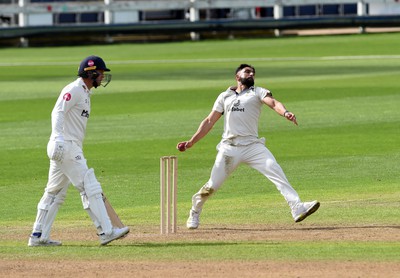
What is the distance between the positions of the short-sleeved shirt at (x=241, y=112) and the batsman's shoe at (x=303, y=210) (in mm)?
984

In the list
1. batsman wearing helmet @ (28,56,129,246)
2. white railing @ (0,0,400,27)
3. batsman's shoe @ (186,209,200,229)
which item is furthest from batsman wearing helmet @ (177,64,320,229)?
white railing @ (0,0,400,27)

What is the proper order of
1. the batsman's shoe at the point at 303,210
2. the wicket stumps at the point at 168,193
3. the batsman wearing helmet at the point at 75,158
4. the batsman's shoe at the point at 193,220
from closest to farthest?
the batsman wearing helmet at the point at 75,158 → the wicket stumps at the point at 168,193 → the batsman's shoe at the point at 303,210 → the batsman's shoe at the point at 193,220

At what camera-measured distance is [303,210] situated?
1430cm

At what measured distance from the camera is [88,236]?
14.3 meters

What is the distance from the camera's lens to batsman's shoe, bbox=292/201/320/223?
14.2m

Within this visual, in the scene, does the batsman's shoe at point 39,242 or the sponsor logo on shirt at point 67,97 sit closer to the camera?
the sponsor logo on shirt at point 67,97

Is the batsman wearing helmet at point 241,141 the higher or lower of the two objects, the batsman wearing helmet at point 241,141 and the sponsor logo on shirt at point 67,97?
the lower

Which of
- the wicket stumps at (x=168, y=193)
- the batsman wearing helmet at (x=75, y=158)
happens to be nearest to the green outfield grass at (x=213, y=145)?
the batsman wearing helmet at (x=75, y=158)

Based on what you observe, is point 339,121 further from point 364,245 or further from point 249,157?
point 364,245

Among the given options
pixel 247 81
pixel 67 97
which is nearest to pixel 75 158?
pixel 67 97

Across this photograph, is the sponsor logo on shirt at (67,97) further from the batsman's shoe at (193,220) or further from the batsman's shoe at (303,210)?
the batsman's shoe at (303,210)

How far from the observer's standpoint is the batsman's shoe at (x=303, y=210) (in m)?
14.2

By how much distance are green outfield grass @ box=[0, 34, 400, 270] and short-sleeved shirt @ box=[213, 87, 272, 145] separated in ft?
3.53

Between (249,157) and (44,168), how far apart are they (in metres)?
7.10
